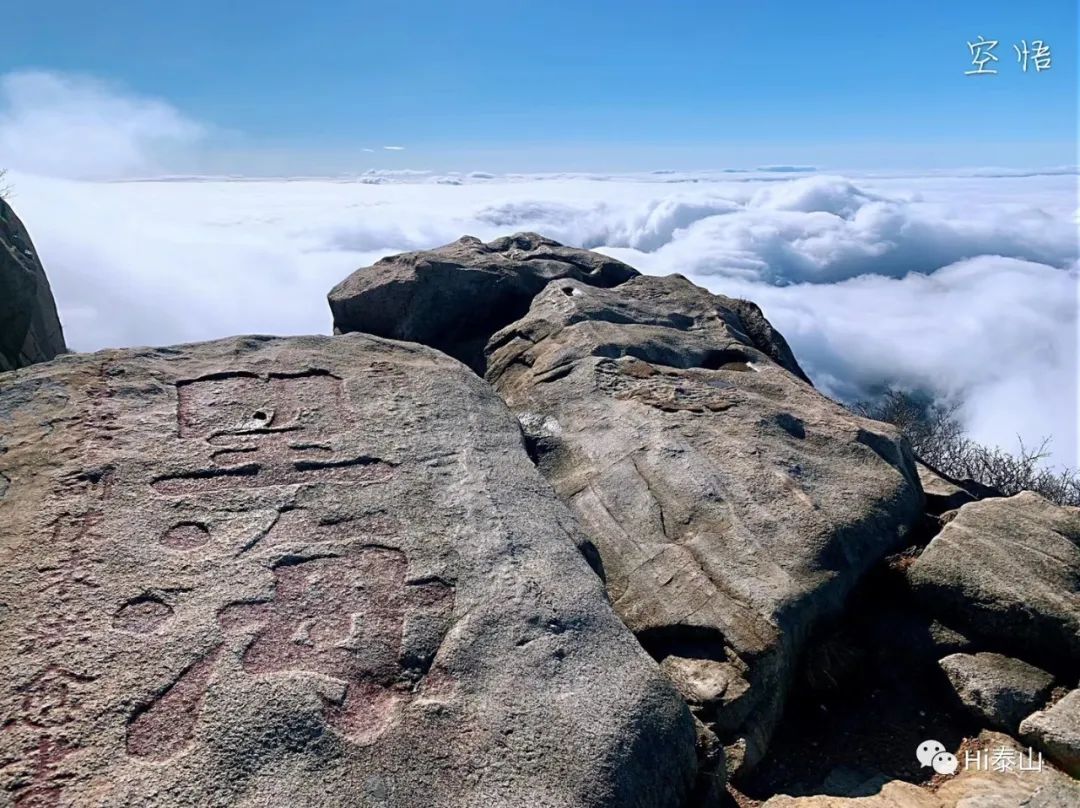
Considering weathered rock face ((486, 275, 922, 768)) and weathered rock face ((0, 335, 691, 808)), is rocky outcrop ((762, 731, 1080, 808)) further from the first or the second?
weathered rock face ((0, 335, 691, 808))

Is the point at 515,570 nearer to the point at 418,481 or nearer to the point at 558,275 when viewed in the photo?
the point at 418,481

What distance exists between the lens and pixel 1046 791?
4254 millimetres

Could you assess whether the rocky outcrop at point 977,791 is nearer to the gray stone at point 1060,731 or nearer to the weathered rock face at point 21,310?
the gray stone at point 1060,731

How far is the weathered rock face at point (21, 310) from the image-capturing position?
12.8m

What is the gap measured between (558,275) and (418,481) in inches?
278

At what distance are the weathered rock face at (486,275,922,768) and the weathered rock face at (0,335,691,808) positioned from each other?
2.78ft

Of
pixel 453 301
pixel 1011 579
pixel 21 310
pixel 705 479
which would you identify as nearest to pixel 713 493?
pixel 705 479

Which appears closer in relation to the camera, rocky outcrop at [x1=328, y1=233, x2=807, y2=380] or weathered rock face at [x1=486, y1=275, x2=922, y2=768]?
weathered rock face at [x1=486, y1=275, x2=922, y2=768]

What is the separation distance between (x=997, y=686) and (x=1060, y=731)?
530mm

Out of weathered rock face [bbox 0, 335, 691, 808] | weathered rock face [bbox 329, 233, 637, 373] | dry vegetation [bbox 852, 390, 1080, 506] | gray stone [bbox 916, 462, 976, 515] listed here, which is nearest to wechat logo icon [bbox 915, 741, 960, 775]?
weathered rock face [bbox 0, 335, 691, 808]

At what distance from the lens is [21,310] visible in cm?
1301

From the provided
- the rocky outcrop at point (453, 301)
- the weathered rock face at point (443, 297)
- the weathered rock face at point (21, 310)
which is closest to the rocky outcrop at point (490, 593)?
the rocky outcrop at point (453, 301)

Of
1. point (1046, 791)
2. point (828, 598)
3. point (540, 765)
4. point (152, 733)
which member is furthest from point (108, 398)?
point (1046, 791)

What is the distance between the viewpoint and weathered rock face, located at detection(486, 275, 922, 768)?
17.6 feet
